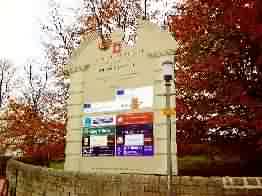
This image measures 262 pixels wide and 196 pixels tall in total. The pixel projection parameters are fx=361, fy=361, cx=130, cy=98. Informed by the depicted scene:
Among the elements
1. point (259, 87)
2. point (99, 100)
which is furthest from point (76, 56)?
point (259, 87)

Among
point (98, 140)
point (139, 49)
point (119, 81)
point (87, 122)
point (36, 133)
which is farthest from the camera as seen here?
point (36, 133)

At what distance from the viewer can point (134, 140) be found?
27.8 feet

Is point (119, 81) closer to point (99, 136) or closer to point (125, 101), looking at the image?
point (125, 101)

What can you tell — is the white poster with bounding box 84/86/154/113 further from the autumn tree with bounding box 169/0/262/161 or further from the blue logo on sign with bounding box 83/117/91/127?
the autumn tree with bounding box 169/0/262/161

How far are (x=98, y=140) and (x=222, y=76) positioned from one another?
11.3 feet

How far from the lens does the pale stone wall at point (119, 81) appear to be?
26.9ft

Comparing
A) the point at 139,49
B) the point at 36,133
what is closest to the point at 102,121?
the point at 139,49

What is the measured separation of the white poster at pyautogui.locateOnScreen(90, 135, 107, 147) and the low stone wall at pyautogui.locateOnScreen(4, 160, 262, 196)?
93cm

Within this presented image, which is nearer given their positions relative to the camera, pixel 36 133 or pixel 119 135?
pixel 119 135

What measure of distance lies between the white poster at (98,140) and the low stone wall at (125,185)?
930 millimetres

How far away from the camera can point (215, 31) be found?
911 centimetres

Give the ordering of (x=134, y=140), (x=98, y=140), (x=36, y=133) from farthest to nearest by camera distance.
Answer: (x=36, y=133), (x=98, y=140), (x=134, y=140)

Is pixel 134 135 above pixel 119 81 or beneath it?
beneath

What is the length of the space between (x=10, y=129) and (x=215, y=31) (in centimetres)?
1499
